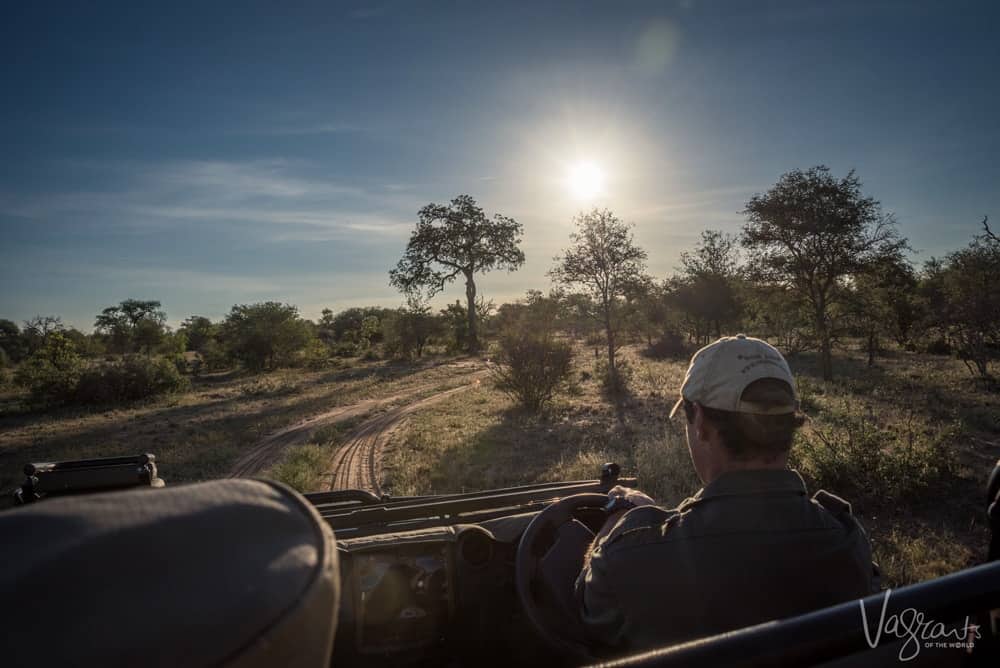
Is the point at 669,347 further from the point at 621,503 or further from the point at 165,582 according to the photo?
the point at 165,582

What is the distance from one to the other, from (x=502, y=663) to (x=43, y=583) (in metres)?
2.03

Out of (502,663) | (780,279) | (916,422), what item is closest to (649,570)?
(502,663)

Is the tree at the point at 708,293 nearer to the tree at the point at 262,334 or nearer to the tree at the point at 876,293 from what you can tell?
the tree at the point at 876,293

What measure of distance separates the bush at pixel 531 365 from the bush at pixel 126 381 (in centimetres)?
1387

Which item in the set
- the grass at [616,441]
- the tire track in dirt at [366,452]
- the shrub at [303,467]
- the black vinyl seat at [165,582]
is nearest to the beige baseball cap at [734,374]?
the black vinyl seat at [165,582]

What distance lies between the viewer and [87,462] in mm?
2725

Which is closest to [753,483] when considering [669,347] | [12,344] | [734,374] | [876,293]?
[734,374]

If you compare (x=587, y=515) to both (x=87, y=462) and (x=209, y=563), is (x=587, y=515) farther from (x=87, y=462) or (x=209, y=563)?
(x=87, y=462)

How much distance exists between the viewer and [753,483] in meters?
1.72

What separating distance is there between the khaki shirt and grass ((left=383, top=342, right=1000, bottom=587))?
2.00 meters

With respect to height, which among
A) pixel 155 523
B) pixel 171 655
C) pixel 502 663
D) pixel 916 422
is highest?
pixel 155 523

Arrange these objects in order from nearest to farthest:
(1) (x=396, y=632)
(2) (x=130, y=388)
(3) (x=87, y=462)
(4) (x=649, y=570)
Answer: (4) (x=649, y=570)
(1) (x=396, y=632)
(3) (x=87, y=462)
(2) (x=130, y=388)

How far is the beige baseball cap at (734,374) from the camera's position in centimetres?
187

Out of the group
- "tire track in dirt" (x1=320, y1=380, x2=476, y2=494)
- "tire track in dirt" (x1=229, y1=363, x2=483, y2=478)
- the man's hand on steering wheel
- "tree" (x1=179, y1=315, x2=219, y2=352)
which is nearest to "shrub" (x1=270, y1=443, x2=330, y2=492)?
"tire track in dirt" (x1=320, y1=380, x2=476, y2=494)
